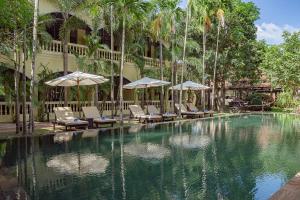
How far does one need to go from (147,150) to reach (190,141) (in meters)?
2.85

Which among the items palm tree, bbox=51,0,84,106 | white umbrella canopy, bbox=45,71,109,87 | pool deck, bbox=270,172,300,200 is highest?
palm tree, bbox=51,0,84,106

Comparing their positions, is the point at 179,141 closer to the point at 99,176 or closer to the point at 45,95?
the point at 99,176

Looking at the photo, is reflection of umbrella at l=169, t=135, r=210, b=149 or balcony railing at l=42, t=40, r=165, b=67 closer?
reflection of umbrella at l=169, t=135, r=210, b=149

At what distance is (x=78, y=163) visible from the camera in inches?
392

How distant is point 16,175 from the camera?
845 cm

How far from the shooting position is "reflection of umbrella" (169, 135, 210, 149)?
13.4m

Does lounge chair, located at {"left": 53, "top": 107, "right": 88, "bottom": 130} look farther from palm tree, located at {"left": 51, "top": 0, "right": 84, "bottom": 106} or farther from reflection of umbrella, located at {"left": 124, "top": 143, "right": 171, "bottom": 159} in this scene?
reflection of umbrella, located at {"left": 124, "top": 143, "right": 171, "bottom": 159}

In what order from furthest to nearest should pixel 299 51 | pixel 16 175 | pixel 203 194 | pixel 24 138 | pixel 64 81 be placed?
pixel 299 51 → pixel 64 81 → pixel 24 138 → pixel 16 175 → pixel 203 194

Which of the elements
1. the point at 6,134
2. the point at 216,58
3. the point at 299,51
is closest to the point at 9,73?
the point at 6,134

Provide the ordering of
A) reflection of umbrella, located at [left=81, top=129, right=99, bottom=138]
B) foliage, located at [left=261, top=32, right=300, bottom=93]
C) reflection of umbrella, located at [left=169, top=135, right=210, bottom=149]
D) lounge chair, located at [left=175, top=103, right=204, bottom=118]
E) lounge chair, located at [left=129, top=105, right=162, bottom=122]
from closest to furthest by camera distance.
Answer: reflection of umbrella, located at [left=169, top=135, right=210, bottom=149], reflection of umbrella, located at [left=81, top=129, right=99, bottom=138], lounge chair, located at [left=129, top=105, right=162, bottom=122], lounge chair, located at [left=175, top=103, right=204, bottom=118], foliage, located at [left=261, top=32, right=300, bottom=93]

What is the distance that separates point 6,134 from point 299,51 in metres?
30.6

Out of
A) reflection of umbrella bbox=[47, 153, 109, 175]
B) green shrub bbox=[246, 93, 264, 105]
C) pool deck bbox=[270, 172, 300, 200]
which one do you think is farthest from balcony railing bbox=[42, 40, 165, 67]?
green shrub bbox=[246, 93, 264, 105]

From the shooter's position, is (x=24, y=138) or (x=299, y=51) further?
(x=299, y=51)

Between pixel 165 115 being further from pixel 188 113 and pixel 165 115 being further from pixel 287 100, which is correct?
pixel 287 100
